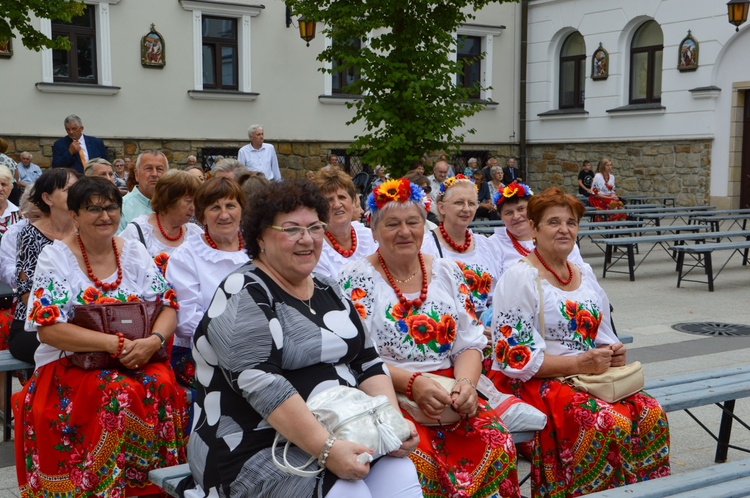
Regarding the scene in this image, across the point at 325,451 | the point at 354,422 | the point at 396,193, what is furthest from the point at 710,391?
the point at 325,451

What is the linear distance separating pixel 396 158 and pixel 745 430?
802cm

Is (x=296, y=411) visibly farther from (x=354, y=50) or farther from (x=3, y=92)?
(x=3, y=92)

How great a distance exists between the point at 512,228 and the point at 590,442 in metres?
2.31

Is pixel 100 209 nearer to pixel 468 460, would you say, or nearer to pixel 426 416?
pixel 426 416

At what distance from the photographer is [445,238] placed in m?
5.79

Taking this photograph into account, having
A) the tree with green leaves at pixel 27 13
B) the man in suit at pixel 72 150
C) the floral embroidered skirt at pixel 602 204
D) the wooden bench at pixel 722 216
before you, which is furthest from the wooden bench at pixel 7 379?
the floral embroidered skirt at pixel 602 204

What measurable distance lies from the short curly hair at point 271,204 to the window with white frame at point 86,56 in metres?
15.7

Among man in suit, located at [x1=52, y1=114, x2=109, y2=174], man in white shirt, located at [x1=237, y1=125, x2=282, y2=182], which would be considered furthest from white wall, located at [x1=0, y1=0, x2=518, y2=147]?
man in suit, located at [x1=52, y1=114, x2=109, y2=174]

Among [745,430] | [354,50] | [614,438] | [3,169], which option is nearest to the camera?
[614,438]

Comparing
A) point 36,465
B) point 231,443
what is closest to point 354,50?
point 36,465

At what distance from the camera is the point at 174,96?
1914 cm

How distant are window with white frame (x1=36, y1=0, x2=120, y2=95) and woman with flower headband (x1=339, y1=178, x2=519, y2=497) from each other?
49.7 feet

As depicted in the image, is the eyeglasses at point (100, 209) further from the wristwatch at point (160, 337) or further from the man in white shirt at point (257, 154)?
the man in white shirt at point (257, 154)

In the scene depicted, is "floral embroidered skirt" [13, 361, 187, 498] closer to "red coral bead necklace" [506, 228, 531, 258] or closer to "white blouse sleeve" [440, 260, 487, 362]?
"white blouse sleeve" [440, 260, 487, 362]
